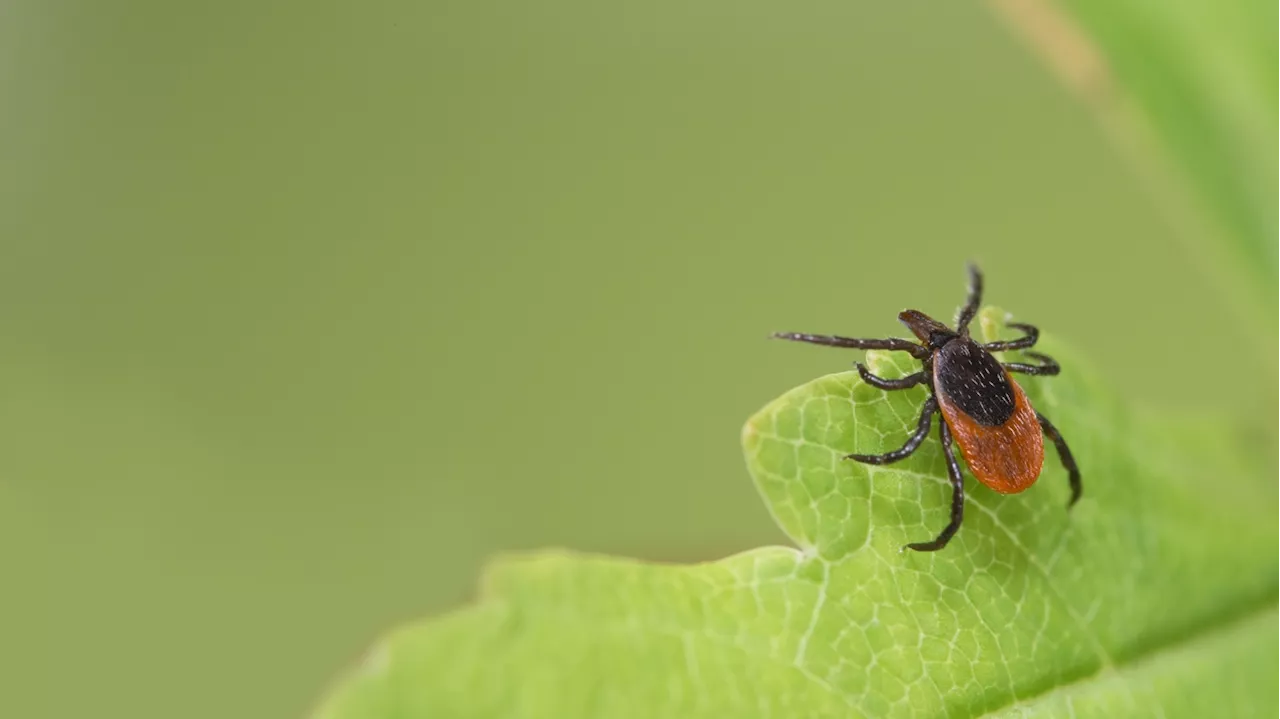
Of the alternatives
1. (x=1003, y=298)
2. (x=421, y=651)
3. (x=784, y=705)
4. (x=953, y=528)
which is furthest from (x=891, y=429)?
(x=1003, y=298)

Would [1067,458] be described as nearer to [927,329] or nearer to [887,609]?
[927,329]

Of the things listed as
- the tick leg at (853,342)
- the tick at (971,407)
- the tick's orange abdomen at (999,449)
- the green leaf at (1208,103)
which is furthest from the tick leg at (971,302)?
the green leaf at (1208,103)

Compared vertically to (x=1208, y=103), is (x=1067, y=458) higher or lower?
lower

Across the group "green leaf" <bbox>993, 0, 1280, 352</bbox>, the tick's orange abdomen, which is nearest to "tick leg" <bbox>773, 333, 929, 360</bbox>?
the tick's orange abdomen

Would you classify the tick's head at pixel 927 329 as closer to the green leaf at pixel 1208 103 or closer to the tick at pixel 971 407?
the tick at pixel 971 407

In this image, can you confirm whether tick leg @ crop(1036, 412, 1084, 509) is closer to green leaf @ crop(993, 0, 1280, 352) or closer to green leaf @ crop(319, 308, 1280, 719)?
green leaf @ crop(319, 308, 1280, 719)

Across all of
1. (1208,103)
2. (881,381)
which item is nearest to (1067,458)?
(881,381)
